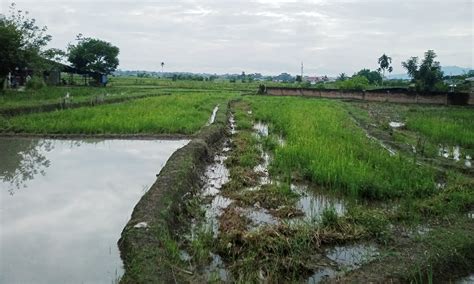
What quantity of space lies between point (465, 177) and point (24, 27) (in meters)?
23.7

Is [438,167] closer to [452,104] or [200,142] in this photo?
[200,142]

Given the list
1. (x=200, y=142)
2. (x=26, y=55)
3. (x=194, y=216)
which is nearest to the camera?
(x=194, y=216)

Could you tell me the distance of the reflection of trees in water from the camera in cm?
654

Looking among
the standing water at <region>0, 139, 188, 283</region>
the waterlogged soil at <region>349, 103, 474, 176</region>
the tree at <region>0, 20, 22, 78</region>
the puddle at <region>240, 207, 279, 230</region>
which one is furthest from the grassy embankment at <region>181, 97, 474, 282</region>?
the tree at <region>0, 20, 22, 78</region>

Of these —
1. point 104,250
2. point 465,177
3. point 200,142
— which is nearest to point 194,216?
point 104,250

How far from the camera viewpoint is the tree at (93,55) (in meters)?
34.5

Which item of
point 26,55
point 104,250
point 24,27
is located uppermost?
point 24,27

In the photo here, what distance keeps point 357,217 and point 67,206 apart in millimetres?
3732

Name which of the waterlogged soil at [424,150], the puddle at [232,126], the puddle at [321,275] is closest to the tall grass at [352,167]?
the waterlogged soil at [424,150]

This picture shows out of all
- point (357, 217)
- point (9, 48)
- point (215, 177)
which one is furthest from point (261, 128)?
point (9, 48)

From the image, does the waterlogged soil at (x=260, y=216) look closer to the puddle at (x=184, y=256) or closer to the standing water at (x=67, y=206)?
the puddle at (x=184, y=256)

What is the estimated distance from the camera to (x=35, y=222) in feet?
15.2

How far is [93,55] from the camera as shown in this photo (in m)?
35.3

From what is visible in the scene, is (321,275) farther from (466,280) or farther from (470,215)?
(470,215)
